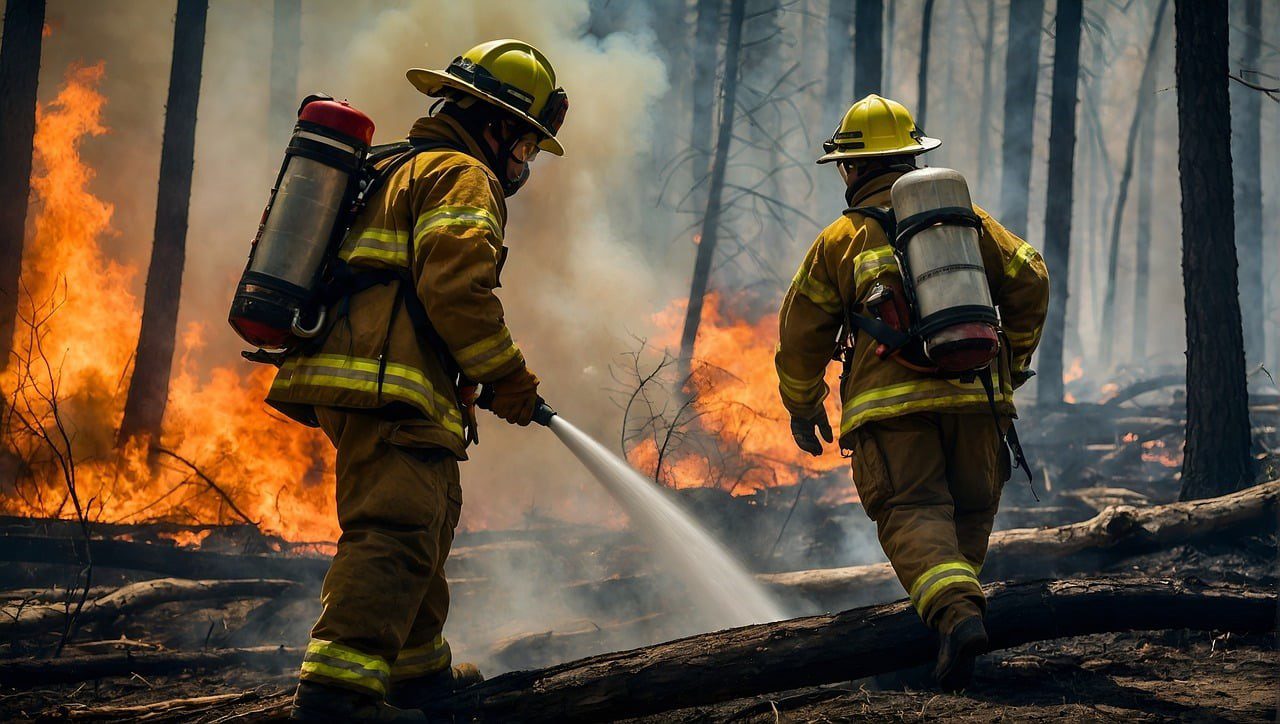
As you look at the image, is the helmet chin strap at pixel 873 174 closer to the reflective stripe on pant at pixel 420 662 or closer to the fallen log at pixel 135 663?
the reflective stripe on pant at pixel 420 662

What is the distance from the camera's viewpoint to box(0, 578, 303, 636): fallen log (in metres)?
4.93

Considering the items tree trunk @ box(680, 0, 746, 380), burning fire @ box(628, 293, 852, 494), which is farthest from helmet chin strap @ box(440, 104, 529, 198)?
tree trunk @ box(680, 0, 746, 380)

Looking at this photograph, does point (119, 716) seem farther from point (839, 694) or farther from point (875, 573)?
point (875, 573)

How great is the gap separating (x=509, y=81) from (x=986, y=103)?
34689mm

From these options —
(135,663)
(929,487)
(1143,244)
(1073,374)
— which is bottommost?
(135,663)

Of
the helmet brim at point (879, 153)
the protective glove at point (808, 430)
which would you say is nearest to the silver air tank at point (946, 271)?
the helmet brim at point (879, 153)

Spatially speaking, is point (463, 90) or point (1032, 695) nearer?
point (463, 90)

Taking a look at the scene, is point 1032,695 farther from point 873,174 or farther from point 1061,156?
point 1061,156

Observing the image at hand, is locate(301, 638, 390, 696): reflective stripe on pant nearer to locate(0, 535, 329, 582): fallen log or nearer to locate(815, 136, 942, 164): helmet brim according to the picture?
locate(815, 136, 942, 164): helmet brim

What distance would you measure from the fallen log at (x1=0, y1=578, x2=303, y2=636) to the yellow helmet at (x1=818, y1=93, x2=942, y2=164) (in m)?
4.34

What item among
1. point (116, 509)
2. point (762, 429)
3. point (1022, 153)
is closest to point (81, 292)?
point (116, 509)

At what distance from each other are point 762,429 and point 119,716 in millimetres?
7414

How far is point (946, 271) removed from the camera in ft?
10.8

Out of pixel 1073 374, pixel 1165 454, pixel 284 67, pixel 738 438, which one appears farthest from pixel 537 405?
pixel 1073 374
